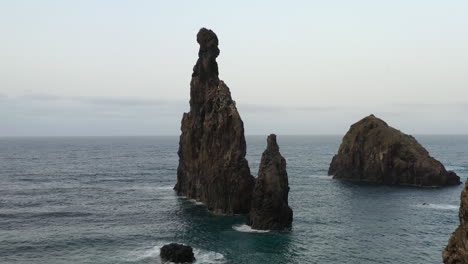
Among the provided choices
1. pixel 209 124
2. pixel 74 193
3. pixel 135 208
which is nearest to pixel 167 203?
pixel 135 208

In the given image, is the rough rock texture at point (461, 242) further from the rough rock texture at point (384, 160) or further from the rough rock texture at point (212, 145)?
the rough rock texture at point (384, 160)

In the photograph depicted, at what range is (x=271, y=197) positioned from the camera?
74.8 meters

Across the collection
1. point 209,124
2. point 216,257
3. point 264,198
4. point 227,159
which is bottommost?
point 216,257

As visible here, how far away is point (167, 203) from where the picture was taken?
101 meters

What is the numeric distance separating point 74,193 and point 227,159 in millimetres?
50130

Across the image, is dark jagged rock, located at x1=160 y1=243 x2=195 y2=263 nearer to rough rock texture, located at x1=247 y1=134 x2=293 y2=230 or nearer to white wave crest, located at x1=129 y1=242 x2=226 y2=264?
white wave crest, located at x1=129 y1=242 x2=226 y2=264

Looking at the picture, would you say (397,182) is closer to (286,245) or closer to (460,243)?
(286,245)

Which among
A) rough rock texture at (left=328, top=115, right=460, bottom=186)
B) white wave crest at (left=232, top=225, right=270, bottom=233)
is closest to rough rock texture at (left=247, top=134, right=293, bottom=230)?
white wave crest at (left=232, top=225, right=270, bottom=233)

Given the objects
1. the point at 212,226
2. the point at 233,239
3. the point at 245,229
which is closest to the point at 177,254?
the point at 233,239

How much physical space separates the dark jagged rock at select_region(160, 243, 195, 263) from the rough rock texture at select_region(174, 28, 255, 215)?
26314 mm

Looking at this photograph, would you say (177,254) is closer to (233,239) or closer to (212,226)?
(233,239)

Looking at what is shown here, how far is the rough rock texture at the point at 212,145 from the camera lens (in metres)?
86.3

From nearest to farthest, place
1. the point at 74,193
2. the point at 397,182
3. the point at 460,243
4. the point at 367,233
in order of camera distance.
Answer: the point at 460,243 < the point at 367,233 < the point at 74,193 < the point at 397,182

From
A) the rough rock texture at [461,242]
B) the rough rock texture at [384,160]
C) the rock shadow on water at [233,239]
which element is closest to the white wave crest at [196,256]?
the rock shadow on water at [233,239]
